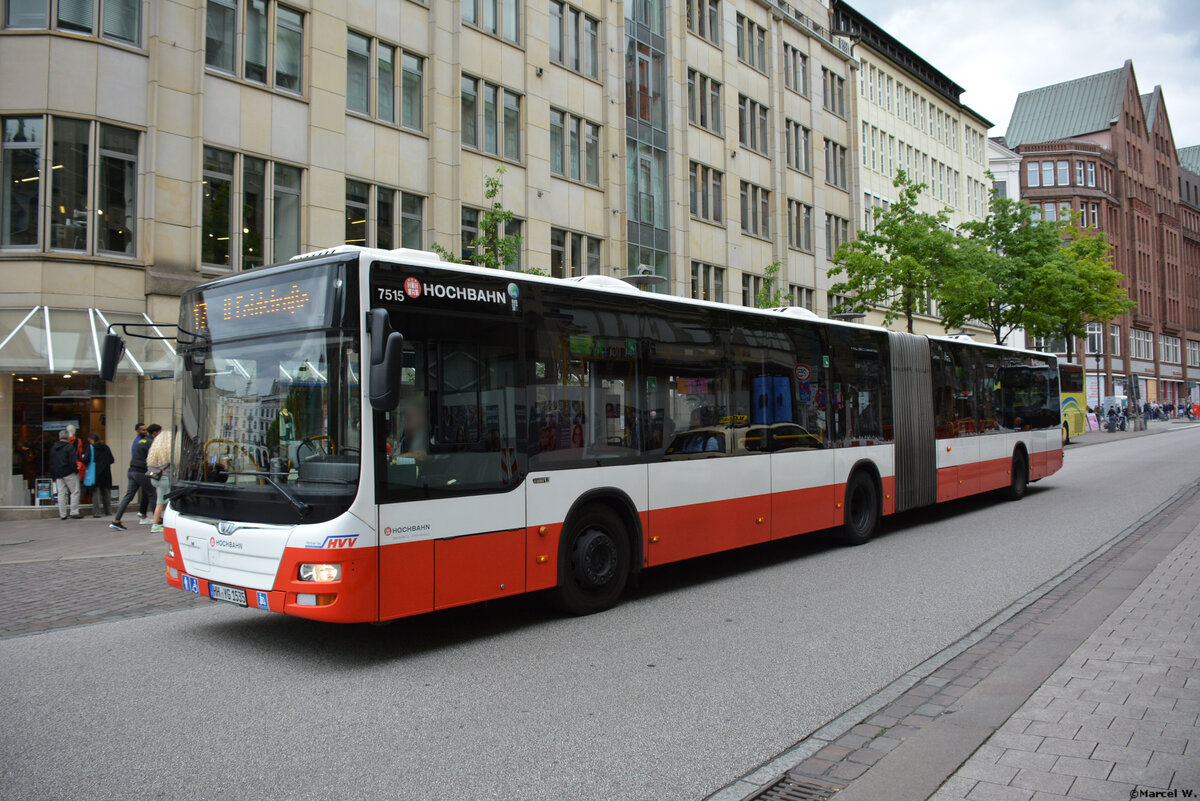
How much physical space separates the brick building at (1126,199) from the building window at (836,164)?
4254 cm

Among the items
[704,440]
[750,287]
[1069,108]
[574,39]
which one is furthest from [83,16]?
[1069,108]

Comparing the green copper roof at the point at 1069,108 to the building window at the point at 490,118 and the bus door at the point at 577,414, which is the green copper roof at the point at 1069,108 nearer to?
the building window at the point at 490,118

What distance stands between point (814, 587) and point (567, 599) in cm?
273

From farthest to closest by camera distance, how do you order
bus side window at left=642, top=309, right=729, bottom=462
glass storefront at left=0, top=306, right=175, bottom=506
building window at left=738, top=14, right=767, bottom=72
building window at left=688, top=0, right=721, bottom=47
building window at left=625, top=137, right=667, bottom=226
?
building window at left=738, top=14, right=767, bottom=72 → building window at left=688, top=0, right=721, bottom=47 → building window at left=625, top=137, right=667, bottom=226 → glass storefront at left=0, top=306, right=175, bottom=506 → bus side window at left=642, top=309, right=729, bottom=462

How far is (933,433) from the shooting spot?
14.1m

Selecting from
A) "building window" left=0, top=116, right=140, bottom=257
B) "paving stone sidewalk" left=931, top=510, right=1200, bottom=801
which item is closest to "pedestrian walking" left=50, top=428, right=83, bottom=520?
"building window" left=0, top=116, right=140, bottom=257

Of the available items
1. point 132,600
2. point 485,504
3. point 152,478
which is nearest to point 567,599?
point 485,504

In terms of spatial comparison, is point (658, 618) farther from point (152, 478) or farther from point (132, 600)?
point (152, 478)

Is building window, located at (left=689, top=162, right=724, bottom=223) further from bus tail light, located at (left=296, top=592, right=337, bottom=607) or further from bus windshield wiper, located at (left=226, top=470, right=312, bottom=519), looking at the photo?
bus tail light, located at (left=296, top=592, right=337, bottom=607)

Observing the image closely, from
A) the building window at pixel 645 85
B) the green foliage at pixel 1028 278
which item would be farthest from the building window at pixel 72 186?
the green foliage at pixel 1028 278

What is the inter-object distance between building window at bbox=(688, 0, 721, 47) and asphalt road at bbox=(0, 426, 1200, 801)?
2832 centimetres

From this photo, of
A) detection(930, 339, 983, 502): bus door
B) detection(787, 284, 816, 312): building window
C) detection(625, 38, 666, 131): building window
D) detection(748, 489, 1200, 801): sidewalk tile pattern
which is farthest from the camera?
detection(787, 284, 816, 312): building window

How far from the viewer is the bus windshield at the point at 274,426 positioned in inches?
247

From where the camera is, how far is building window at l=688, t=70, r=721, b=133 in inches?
1315
